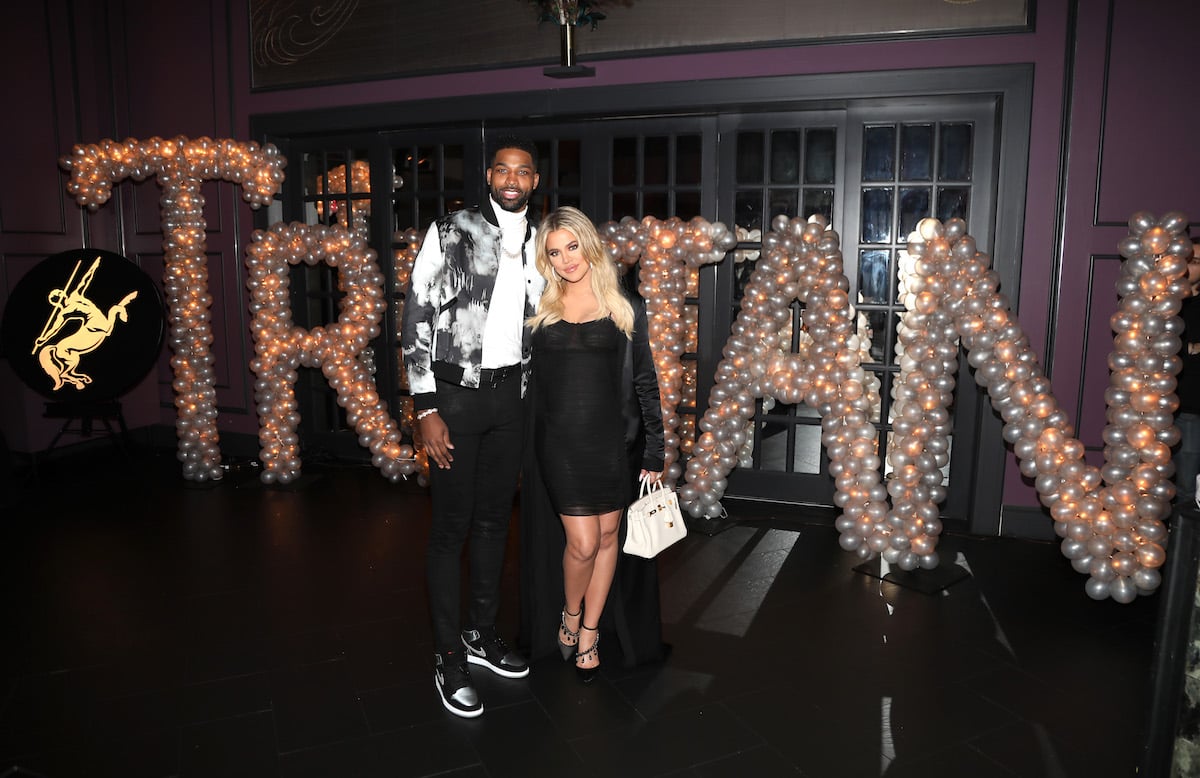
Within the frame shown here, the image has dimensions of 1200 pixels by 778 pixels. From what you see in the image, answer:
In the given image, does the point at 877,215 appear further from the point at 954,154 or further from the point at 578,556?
the point at 578,556

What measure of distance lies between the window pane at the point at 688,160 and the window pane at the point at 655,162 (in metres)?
0.09

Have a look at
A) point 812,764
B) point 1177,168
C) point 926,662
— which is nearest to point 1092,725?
point 926,662

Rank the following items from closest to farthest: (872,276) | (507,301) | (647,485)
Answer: (507,301)
(647,485)
(872,276)

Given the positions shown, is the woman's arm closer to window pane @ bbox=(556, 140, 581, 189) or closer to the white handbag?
the white handbag

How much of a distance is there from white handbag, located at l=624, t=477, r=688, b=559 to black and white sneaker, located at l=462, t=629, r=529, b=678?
607 mm

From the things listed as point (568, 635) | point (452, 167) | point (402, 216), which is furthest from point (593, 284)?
point (402, 216)

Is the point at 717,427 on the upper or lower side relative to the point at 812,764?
upper

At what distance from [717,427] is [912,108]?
85.1 inches

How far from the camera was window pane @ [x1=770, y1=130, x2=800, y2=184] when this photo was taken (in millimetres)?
5234

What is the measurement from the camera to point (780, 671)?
3240mm

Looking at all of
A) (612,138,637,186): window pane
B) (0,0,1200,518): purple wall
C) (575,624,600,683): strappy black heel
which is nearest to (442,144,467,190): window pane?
(0,0,1200,518): purple wall

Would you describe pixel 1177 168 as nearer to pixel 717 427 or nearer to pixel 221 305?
pixel 717 427

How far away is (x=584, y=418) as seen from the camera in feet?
9.53

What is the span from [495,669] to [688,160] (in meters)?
3.50
